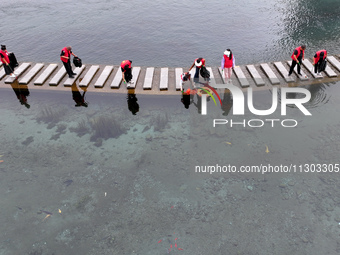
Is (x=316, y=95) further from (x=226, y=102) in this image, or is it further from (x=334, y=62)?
(x=226, y=102)

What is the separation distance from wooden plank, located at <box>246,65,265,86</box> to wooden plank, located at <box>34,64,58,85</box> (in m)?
12.8

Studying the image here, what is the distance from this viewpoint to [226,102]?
45.7ft

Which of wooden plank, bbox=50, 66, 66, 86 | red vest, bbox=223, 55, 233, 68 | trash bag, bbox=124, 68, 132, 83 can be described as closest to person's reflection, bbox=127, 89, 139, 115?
trash bag, bbox=124, 68, 132, 83

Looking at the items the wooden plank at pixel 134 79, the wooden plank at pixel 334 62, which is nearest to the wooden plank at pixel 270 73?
the wooden plank at pixel 334 62

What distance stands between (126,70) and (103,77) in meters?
2.45

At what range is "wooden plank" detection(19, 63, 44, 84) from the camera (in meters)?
15.0

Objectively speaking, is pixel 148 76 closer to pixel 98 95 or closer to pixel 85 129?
pixel 98 95

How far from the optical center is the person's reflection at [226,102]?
44.2 feet

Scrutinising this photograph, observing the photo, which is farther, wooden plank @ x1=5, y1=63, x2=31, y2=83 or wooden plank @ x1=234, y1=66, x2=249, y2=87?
wooden plank @ x1=5, y1=63, x2=31, y2=83

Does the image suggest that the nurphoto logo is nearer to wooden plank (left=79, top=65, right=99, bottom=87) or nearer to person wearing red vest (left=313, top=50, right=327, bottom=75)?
person wearing red vest (left=313, top=50, right=327, bottom=75)

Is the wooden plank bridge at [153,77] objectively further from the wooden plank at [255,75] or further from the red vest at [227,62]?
the red vest at [227,62]

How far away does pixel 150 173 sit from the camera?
1060 centimetres

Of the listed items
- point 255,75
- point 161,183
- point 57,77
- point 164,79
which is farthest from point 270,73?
point 57,77

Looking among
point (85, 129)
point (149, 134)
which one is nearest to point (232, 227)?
point (149, 134)
